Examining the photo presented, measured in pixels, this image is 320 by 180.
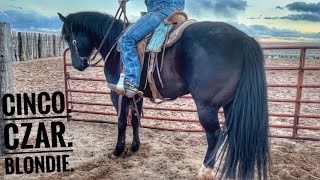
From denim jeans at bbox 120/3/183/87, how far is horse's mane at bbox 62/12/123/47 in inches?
24.4

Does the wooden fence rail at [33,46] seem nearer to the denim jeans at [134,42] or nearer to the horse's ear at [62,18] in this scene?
the horse's ear at [62,18]

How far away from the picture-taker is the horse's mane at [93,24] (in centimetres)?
379

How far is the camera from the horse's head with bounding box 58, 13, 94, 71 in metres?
3.93

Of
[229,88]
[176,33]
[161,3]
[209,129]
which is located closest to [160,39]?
[176,33]

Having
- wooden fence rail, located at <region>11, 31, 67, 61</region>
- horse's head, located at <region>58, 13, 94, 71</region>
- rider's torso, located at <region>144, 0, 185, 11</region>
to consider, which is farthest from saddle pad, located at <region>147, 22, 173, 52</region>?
wooden fence rail, located at <region>11, 31, 67, 61</region>

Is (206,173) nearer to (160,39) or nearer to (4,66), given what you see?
(160,39)

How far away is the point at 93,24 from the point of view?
386 cm

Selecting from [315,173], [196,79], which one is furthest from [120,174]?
[315,173]

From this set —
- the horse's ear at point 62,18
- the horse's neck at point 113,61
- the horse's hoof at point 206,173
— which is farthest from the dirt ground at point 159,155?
the horse's ear at point 62,18

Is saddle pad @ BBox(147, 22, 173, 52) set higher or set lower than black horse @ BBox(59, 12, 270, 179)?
higher

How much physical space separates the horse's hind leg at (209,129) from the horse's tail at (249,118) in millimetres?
170

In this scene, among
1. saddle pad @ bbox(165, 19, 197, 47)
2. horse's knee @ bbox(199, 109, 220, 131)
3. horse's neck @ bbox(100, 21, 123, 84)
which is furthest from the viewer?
horse's neck @ bbox(100, 21, 123, 84)

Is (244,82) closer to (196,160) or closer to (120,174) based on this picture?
(196,160)

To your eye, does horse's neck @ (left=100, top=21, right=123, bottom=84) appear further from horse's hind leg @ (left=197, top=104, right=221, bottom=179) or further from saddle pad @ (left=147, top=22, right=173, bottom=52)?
horse's hind leg @ (left=197, top=104, right=221, bottom=179)
